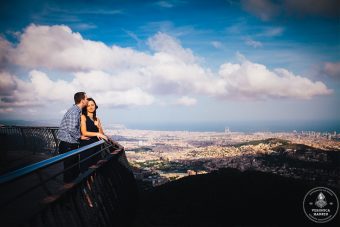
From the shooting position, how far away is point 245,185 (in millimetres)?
11242

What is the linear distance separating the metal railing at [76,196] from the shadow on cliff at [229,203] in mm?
939

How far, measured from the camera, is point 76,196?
124 inches

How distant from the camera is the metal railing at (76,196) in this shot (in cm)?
214

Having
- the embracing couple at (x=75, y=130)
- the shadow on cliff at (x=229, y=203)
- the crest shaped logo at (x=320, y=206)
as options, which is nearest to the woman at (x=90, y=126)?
the embracing couple at (x=75, y=130)

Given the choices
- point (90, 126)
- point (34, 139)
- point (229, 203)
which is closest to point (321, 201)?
point (229, 203)

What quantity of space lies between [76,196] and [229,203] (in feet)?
22.4

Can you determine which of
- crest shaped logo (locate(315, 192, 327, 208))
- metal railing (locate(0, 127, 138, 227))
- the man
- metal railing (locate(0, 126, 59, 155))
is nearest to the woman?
the man

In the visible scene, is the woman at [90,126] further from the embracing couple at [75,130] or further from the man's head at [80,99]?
the man's head at [80,99]

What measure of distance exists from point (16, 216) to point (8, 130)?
9.77 meters

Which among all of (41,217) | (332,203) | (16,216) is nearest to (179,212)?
(332,203)

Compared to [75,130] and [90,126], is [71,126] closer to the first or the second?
[75,130]

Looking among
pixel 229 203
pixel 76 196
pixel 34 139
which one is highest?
pixel 34 139

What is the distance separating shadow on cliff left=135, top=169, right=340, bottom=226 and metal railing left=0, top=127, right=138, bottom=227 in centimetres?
94

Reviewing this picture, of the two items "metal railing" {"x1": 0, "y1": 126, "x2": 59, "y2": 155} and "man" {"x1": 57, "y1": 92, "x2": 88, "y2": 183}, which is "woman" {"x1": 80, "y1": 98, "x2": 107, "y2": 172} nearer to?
"man" {"x1": 57, "y1": 92, "x2": 88, "y2": 183}
